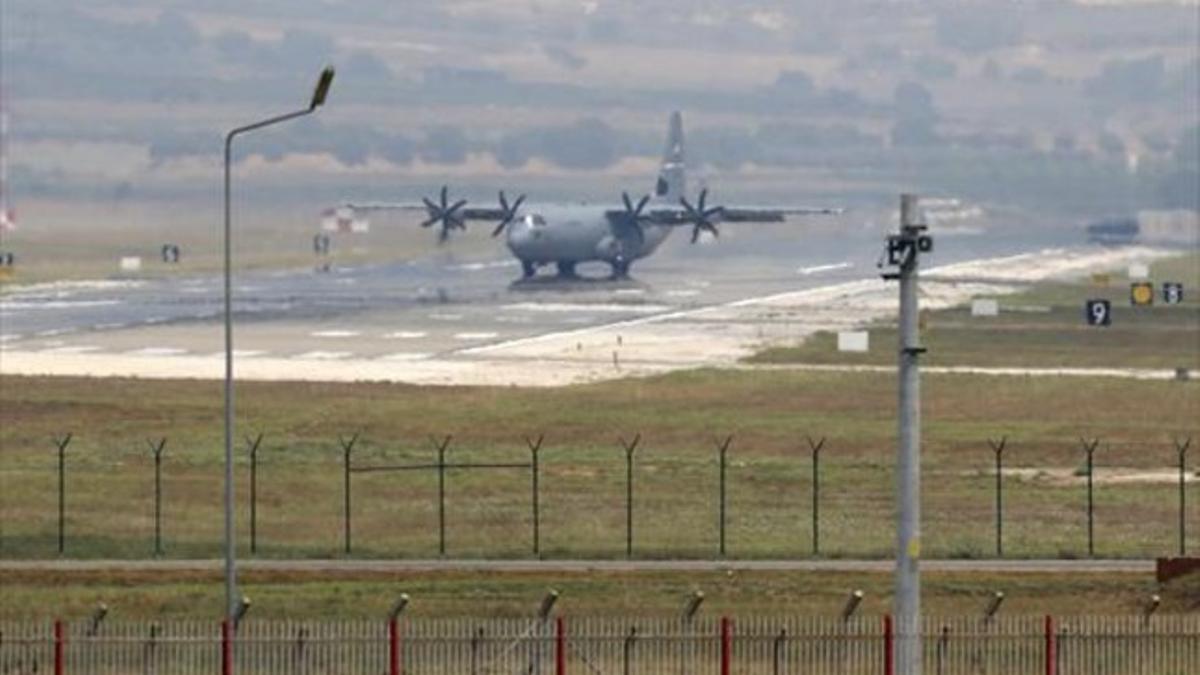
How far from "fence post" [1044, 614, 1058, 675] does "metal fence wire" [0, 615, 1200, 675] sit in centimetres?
2

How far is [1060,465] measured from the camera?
66.3 meters

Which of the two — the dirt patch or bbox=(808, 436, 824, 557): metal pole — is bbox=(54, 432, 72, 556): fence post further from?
the dirt patch

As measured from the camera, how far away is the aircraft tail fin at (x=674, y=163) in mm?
168375

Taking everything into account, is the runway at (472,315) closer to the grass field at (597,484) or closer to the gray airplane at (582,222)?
the gray airplane at (582,222)

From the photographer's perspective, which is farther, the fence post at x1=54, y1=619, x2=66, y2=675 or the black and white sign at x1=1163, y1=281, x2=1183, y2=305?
the black and white sign at x1=1163, y1=281, x2=1183, y2=305

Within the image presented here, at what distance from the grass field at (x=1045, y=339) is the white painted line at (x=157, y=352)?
55.8 ft

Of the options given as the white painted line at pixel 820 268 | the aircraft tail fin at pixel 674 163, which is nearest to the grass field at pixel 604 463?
the white painted line at pixel 820 268

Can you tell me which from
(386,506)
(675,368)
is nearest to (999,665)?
(386,506)

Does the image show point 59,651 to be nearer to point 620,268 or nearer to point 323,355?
point 323,355

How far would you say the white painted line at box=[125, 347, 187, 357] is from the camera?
318 feet

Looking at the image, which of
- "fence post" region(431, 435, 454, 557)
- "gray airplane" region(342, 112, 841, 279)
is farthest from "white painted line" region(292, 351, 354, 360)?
"gray airplane" region(342, 112, 841, 279)

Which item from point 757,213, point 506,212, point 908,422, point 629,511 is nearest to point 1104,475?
point 629,511

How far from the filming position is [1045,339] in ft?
362

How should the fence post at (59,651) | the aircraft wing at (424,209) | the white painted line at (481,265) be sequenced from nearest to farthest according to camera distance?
the fence post at (59,651) < the aircraft wing at (424,209) < the white painted line at (481,265)
